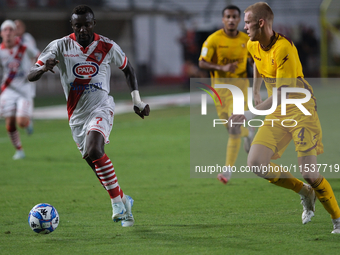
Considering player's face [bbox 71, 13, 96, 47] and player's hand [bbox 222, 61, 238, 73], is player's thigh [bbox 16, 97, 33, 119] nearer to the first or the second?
A: player's hand [bbox 222, 61, 238, 73]

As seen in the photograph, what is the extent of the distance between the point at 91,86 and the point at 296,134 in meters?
→ 2.09

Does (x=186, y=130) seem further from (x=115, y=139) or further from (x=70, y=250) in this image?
(x=70, y=250)

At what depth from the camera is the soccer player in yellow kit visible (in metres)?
4.41

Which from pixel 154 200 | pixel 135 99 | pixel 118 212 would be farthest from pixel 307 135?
pixel 154 200

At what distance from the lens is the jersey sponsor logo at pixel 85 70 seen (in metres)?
4.95

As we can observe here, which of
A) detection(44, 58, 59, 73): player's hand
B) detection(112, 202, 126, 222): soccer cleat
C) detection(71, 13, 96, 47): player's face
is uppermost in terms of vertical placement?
detection(71, 13, 96, 47): player's face

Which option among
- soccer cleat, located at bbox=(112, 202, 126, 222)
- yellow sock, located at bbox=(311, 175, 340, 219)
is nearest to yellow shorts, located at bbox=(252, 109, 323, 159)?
yellow sock, located at bbox=(311, 175, 340, 219)

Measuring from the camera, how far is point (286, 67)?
4406 mm

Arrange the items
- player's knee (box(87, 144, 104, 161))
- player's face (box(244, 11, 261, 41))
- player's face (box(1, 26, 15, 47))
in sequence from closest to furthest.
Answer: player's face (box(244, 11, 261, 41))
player's knee (box(87, 144, 104, 161))
player's face (box(1, 26, 15, 47))

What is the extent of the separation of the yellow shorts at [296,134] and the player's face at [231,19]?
2.79m

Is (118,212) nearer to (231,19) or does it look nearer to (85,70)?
(85,70)

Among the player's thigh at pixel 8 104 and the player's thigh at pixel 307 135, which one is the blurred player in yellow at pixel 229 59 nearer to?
the player's thigh at pixel 307 135

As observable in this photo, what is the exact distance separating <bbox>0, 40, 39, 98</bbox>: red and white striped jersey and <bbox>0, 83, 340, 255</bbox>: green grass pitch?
4.40ft

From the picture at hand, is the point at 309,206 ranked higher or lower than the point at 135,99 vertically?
lower
